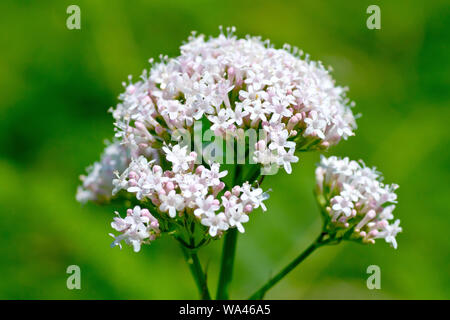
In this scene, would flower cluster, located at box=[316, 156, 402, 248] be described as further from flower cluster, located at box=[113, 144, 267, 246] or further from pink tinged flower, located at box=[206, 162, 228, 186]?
pink tinged flower, located at box=[206, 162, 228, 186]

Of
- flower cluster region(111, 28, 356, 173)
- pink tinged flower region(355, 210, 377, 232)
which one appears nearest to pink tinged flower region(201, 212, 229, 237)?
flower cluster region(111, 28, 356, 173)

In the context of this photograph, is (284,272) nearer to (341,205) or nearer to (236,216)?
(341,205)

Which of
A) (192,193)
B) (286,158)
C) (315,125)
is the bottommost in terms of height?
(192,193)

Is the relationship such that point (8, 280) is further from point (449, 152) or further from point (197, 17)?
point (449, 152)

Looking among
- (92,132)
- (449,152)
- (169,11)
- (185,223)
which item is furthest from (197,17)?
(185,223)

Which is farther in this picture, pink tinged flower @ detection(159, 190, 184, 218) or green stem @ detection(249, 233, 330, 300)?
green stem @ detection(249, 233, 330, 300)

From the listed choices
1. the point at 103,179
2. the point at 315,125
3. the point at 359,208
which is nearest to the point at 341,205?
the point at 359,208
